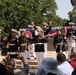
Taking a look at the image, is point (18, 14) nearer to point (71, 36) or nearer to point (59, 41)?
point (71, 36)

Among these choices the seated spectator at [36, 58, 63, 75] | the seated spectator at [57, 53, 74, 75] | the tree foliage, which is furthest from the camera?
the tree foliage

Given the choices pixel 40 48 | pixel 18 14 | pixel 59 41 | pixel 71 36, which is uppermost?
pixel 18 14

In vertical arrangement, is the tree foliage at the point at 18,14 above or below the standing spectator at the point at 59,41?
Answer: above

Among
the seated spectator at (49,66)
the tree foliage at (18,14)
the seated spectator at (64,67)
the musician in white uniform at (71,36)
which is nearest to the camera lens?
the seated spectator at (49,66)

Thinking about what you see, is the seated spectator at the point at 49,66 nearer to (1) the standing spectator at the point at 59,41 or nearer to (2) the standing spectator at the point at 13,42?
(2) the standing spectator at the point at 13,42

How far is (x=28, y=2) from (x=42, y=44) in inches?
2002

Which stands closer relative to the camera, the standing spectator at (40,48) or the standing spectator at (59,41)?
the standing spectator at (40,48)

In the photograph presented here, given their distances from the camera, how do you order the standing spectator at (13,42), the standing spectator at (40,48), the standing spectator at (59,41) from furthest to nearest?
the standing spectator at (59,41) < the standing spectator at (13,42) < the standing spectator at (40,48)

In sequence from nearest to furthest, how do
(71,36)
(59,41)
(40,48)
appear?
1. (40,48)
2. (59,41)
3. (71,36)

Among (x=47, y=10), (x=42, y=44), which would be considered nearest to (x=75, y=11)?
(x=42, y=44)

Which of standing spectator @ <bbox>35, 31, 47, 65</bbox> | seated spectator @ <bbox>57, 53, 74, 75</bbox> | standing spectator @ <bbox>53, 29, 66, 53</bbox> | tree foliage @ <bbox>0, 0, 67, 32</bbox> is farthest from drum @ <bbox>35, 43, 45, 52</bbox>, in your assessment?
tree foliage @ <bbox>0, 0, 67, 32</bbox>

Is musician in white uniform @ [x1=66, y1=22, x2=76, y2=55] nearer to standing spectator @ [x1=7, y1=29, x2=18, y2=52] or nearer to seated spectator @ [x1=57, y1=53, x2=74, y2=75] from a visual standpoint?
standing spectator @ [x1=7, y1=29, x2=18, y2=52]

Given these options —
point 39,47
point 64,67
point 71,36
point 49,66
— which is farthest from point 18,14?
point 49,66

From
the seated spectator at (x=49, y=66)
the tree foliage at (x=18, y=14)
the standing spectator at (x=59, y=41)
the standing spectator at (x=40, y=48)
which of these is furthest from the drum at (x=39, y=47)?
the tree foliage at (x=18, y=14)
